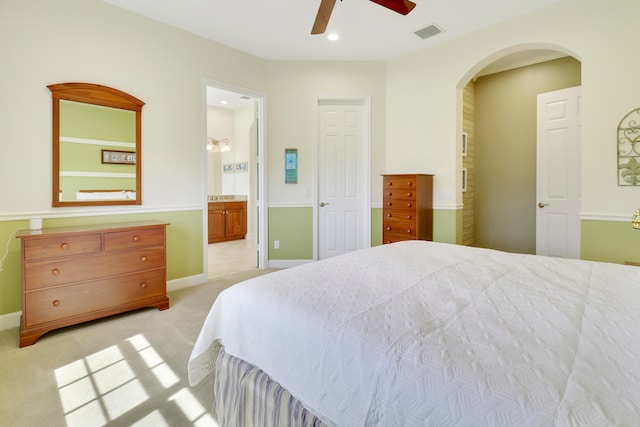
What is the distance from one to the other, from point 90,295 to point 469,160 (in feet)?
15.7

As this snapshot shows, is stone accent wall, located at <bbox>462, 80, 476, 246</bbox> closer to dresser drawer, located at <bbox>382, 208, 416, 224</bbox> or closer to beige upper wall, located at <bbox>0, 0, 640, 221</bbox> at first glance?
beige upper wall, located at <bbox>0, 0, 640, 221</bbox>

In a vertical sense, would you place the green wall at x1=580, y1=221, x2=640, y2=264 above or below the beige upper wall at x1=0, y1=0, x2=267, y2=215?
below

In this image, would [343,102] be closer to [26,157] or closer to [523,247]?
[523,247]

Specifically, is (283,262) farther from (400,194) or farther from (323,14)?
(323,14)

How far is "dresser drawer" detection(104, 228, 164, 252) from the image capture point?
8.71ft

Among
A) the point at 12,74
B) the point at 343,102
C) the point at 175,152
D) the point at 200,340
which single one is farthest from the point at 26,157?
the point at 343,102

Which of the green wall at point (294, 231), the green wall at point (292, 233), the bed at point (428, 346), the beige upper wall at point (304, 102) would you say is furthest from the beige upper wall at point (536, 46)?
the bed at point (428, 346)

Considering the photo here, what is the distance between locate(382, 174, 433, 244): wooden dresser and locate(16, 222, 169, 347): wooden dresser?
2553 mm

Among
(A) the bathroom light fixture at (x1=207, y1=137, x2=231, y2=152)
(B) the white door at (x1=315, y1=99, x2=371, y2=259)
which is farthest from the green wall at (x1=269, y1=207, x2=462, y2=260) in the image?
(A) the bathroom light fixture at (x1=207, y1=137, x2=231, y2=152)

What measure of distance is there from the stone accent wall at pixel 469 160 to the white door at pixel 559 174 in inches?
33.6

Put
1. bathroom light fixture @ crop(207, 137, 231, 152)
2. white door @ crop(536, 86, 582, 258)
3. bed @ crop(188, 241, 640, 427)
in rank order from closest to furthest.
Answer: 1. bed @ crop(188, 241, 640, 427)
2. white door @ crop(536, 86, 582, 258)
3. bathroom light fixture @ crop(207, 137, 231, 152)

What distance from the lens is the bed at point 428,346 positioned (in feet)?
2.26

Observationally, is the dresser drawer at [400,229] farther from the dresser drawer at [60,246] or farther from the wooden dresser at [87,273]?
the dresser drawer at [60,246]

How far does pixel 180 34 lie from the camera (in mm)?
3529
